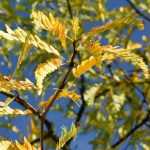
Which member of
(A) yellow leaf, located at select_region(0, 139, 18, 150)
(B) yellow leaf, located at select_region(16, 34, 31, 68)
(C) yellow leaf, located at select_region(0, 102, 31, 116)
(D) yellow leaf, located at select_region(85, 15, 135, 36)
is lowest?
(A) yellow leaf, located at select_region(0, 139, 18, 150)

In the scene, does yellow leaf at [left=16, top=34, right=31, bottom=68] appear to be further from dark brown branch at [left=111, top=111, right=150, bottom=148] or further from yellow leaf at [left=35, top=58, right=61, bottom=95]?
dark brown branch at [left=111, top=111, right=150, bottom=148]

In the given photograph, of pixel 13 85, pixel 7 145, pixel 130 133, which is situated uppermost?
pixel 13 85

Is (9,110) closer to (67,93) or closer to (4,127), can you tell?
(67,93)

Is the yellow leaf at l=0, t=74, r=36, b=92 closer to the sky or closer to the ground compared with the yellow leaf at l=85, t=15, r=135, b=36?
closer to the ground

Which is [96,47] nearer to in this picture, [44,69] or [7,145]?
[44,69]

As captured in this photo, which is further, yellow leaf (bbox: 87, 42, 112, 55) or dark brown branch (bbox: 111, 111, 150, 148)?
dark brown branch (bbox: 111, 111, 150, 148)

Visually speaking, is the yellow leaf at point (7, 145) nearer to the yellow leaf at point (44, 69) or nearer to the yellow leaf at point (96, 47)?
the yellow leaf at point (44, 69)

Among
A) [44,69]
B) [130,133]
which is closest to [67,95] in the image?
[44,69]

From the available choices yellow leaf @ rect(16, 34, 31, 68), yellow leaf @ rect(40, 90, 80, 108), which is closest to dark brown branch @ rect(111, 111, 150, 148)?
yellow leaf @ rect(40, 90, 80, 108)

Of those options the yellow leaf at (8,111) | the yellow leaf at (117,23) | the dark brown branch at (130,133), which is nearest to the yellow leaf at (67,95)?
the yellow leaf at (8,111)

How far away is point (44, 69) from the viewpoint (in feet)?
3.13

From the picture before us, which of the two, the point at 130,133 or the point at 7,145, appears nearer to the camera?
the point at 7,145

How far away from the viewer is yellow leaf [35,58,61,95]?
93 centimetres

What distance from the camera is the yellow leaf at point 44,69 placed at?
0.93m
